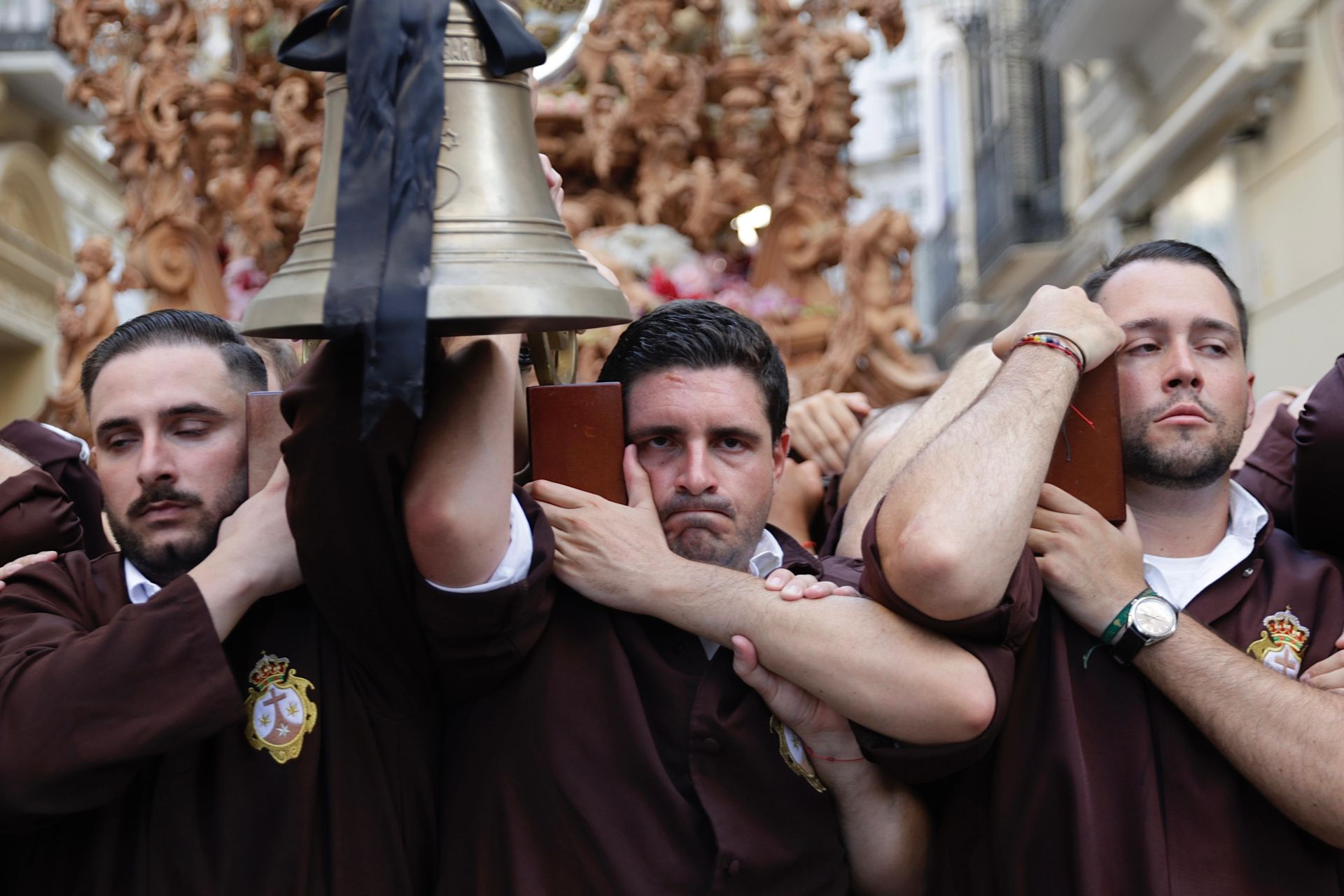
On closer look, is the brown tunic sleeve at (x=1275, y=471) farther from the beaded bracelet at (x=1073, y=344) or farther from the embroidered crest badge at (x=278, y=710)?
the embroidered crest badge at (x=278, y=710)

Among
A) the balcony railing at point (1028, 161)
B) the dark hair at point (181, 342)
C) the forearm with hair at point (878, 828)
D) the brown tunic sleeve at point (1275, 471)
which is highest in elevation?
the balcony railing at point (1028, 161)

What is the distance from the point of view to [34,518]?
8.34 feet

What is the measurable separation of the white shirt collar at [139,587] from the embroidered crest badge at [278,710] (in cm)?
23

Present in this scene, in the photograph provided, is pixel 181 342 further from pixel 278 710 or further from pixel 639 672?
pixel 639 672

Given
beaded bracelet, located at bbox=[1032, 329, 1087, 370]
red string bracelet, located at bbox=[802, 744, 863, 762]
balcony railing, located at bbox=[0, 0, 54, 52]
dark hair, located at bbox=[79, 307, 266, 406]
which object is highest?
balcony railing, located at bbox=[0, 0, 54, 52]

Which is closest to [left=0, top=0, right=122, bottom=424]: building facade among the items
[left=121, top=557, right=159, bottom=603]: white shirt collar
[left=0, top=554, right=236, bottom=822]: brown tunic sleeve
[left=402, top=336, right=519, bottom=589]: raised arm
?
[left=121, top=557, right=159, bottom=603]: white shirt collar

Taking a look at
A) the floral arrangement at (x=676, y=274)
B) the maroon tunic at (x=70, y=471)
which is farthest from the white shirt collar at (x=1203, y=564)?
the floral arrangement at (x=676, y=274)

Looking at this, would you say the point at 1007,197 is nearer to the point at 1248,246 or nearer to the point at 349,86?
the point at 1248,246

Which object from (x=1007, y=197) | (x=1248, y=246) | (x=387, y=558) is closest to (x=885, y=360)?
(x=387, y=558)

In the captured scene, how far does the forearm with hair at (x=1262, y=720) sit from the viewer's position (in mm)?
2080

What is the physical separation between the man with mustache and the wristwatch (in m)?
0.27

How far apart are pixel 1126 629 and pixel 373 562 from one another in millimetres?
1080

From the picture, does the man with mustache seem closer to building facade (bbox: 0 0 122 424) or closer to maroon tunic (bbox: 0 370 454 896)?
maroon tunic (bbox: 0 370 454 896)

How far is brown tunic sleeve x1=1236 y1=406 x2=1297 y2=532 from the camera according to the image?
2.75 metres
